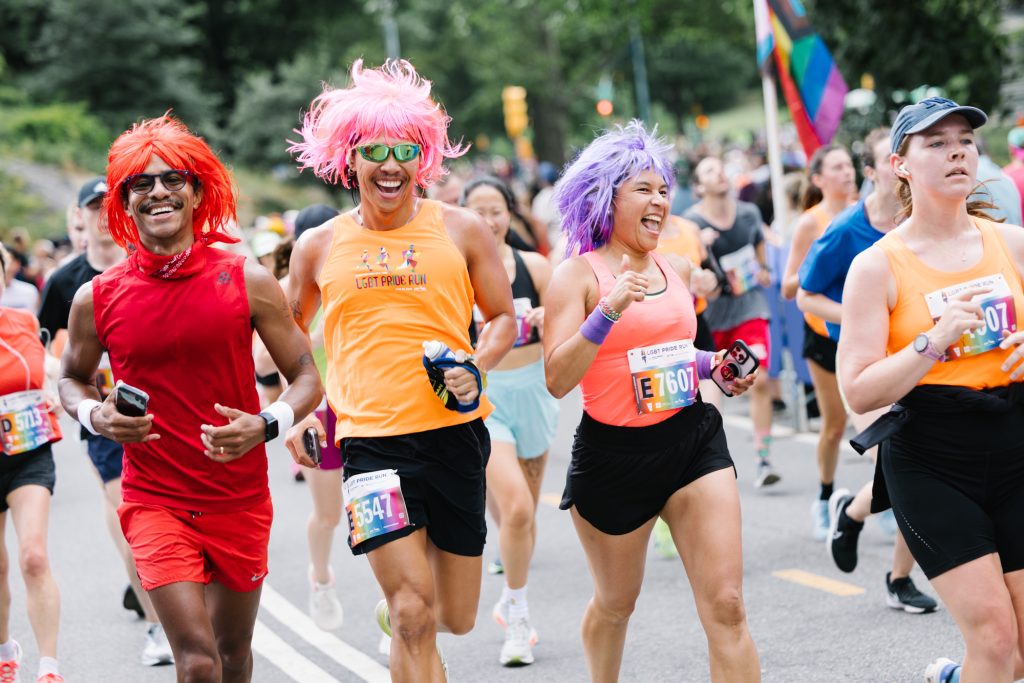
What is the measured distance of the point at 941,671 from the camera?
464 centimetres

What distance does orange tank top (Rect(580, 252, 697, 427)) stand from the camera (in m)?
4.82

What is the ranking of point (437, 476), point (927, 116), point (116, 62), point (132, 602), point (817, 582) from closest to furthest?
point (927, 116) → point (437, 476) → point (817, 582) → point (132, 602) → point (116, 62)

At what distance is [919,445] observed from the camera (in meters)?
4.29

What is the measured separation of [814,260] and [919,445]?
2460mm

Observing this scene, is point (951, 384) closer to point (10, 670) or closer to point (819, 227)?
point (819, 227)

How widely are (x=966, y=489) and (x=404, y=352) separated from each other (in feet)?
6.02

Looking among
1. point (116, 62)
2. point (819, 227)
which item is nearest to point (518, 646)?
point (819, 227)

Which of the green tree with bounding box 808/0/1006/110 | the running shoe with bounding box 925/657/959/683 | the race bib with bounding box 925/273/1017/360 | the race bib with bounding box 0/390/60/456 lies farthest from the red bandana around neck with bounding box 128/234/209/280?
the green tree with bounding box 808/0/1006/110

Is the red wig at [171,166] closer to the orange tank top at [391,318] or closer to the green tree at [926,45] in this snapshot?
the orange tank top at [391,318]

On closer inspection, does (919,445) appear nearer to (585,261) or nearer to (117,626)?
(585,261)

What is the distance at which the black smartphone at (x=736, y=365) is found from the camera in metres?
4.78

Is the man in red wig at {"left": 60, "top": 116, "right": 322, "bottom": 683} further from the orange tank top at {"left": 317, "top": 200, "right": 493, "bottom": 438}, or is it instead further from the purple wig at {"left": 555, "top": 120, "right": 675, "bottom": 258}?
the purple wig at {"left": 555, "top": 120, "right": 675, "bottom": 258}

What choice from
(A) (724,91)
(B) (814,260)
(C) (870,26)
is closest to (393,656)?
(B) (814,260)

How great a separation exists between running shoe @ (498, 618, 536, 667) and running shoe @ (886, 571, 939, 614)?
1718 millimetres
